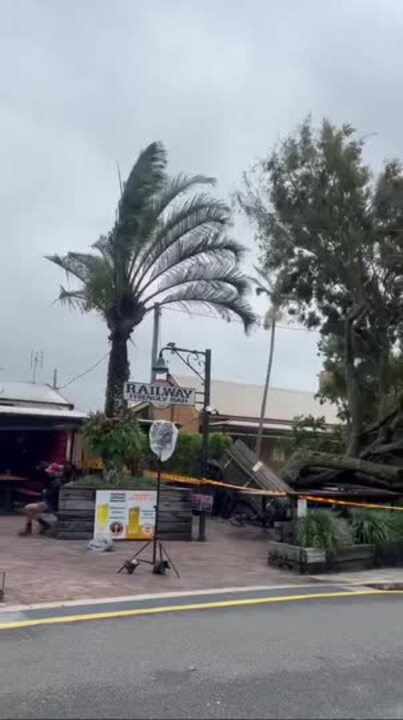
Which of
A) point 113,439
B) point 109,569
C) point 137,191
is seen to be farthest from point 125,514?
point 137,191

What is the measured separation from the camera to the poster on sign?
15383 millimetres

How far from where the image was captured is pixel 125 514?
51.3 ft

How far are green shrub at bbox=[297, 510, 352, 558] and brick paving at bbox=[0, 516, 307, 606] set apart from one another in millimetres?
720

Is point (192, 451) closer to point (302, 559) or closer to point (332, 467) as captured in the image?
point (332, 467)

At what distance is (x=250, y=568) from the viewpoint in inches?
527

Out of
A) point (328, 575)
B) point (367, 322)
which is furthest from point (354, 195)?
point (328, 575)

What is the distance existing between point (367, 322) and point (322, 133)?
17.7 ft

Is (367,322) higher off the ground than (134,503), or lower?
higher

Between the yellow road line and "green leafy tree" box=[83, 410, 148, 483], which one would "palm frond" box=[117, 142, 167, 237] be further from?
the yellow road line

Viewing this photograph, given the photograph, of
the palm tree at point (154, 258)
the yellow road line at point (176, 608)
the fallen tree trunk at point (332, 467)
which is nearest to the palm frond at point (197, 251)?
the palm tree at point (154, 258)

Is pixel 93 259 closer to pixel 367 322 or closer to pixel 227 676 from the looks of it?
pixel 367 322

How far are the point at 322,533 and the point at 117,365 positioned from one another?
330 inches

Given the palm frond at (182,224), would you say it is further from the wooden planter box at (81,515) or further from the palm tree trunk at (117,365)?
the wooden planter box at (81,515)

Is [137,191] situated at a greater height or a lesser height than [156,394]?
greater
